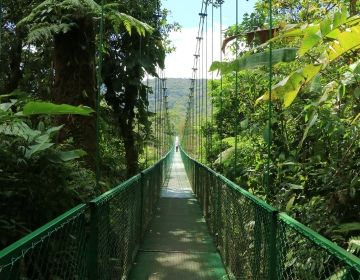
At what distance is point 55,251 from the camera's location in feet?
6.27

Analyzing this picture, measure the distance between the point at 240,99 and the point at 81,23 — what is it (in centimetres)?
217

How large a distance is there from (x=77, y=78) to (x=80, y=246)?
2.75 metres

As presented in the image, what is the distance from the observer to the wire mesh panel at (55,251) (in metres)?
1.47

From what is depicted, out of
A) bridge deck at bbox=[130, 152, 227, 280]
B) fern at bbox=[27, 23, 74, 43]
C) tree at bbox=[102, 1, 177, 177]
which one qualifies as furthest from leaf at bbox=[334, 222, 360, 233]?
tree at bbox=[102, 1, 177, 177]

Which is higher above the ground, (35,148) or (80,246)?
(35,148)

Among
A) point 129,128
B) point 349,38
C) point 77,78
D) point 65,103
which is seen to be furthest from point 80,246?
point 129,128

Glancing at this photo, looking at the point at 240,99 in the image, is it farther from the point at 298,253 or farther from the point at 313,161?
the point at 298,253

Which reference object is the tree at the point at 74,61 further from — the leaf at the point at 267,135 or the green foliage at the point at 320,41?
the green foliage at the point at 320,41

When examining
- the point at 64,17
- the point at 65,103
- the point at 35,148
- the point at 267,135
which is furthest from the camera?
the point at 65,103

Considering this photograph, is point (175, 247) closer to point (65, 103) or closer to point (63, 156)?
point (65, 103)

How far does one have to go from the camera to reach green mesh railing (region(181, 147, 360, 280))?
164cm

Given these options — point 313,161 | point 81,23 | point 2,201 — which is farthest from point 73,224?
point 81,23

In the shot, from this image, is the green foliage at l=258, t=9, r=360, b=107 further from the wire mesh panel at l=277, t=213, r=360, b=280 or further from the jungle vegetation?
the jungle vegetation

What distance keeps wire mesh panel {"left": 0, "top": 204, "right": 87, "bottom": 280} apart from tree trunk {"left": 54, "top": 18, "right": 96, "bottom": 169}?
7.68 feet
